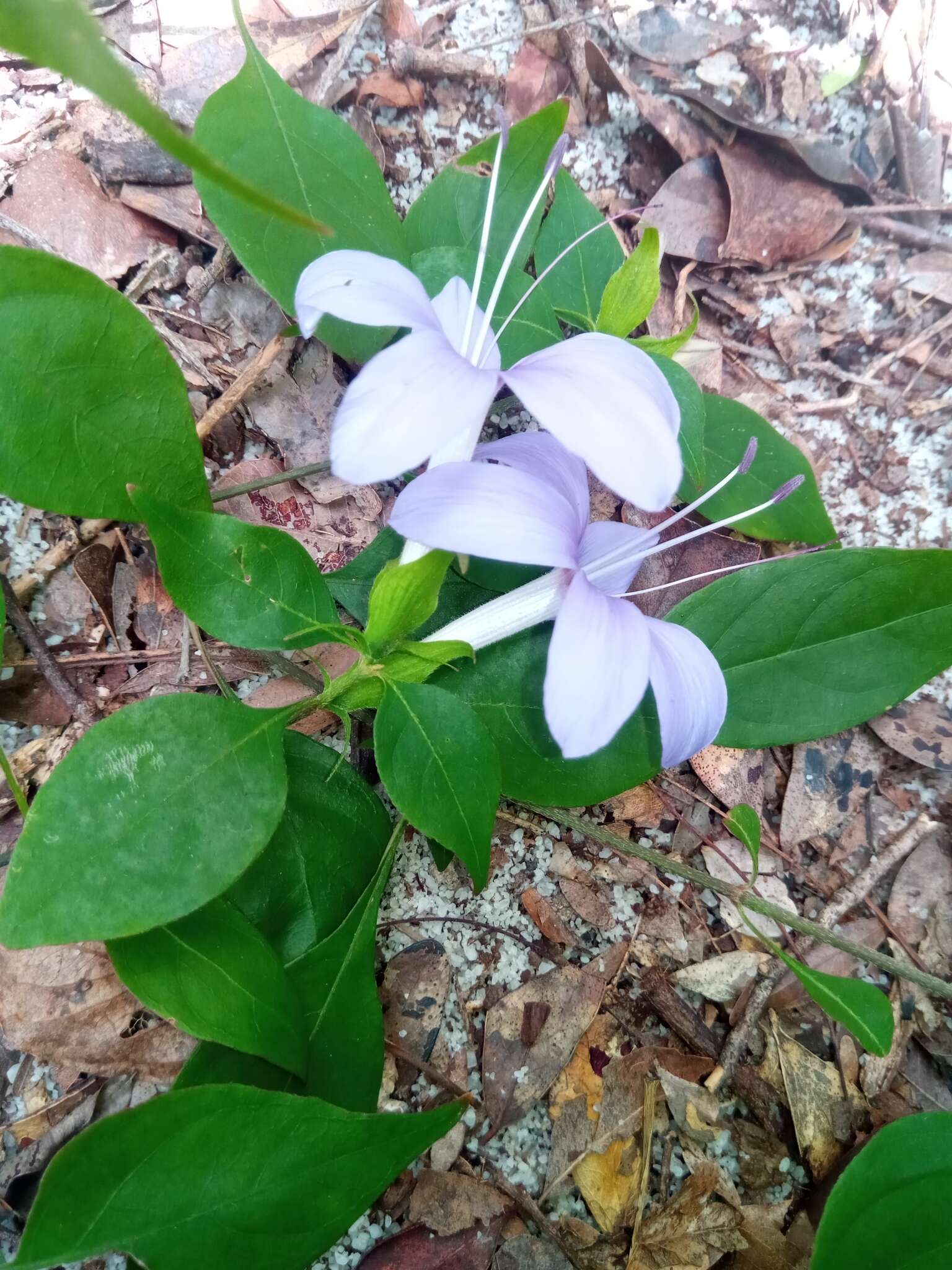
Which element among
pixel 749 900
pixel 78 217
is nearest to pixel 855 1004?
pixel 749 900

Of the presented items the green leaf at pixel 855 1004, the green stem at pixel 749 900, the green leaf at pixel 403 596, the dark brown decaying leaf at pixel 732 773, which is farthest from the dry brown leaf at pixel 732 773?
the green leaf at pixel 403 596

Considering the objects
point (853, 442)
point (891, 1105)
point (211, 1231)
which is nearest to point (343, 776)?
point (211, 1231)

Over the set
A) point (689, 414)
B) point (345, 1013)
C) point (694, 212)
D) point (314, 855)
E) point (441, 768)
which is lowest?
point (345, 1013)

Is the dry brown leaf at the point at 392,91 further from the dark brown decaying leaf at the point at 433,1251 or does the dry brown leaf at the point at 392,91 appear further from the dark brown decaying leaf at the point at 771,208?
the dark brown decaying leaf at the point at 433,1251

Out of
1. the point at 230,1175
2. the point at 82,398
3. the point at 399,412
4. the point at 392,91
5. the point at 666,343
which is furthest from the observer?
the point at 392,91

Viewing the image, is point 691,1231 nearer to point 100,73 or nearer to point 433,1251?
point 433,1251
